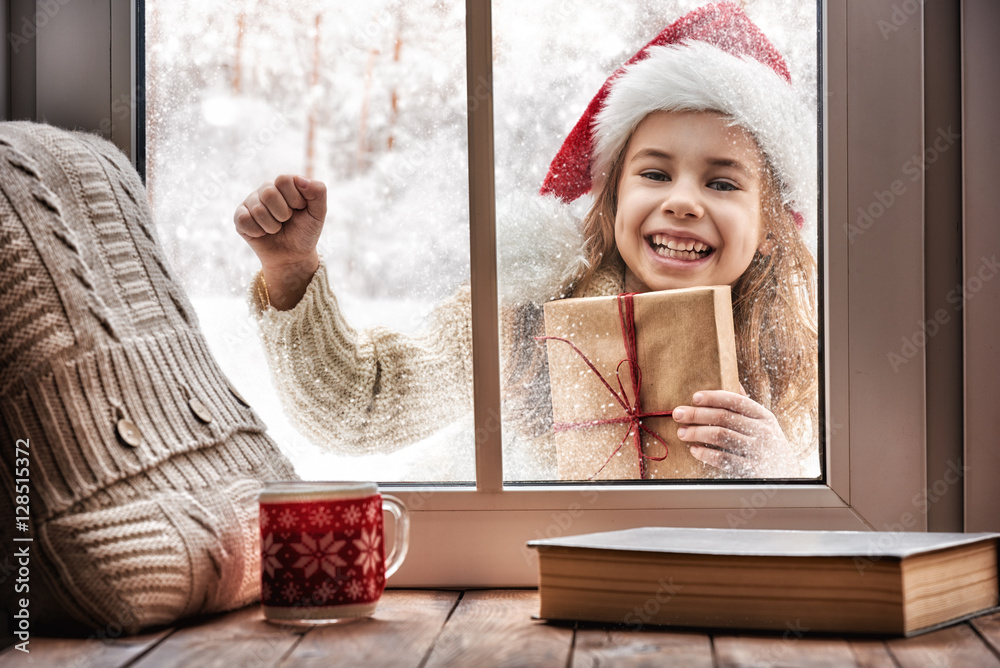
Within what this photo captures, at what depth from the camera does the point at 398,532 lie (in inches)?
28.1

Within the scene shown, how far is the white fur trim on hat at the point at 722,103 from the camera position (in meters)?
0.85

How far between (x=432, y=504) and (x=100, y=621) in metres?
0.30

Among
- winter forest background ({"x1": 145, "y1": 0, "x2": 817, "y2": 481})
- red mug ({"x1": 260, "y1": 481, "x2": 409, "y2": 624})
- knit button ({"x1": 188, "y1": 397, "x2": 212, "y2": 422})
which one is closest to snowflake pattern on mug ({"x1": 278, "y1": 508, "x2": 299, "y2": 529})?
red mug ({"x1": 260, "y1": 481, "x2": 409, "y2": 624})

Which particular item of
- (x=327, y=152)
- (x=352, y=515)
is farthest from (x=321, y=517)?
(x=327, y=152)

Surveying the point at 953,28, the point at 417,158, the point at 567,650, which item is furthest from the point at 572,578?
the point at 953,28

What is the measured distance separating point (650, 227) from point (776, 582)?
1.31ft

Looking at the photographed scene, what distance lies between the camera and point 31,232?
2.08 feet

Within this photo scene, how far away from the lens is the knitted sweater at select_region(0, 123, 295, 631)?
61cm

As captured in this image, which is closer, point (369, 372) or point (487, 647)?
point (487, 647)

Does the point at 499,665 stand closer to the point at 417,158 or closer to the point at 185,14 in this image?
the point at 417,158

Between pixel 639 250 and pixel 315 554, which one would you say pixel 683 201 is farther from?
pixel 315 554

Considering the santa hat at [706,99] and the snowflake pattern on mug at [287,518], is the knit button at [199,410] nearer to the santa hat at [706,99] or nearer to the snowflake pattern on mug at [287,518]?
the snowflake pattern on mug at [287,518]

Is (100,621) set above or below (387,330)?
below

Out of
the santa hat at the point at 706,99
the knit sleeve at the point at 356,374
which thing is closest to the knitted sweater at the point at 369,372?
the knit sleeve at the point at 356,374
